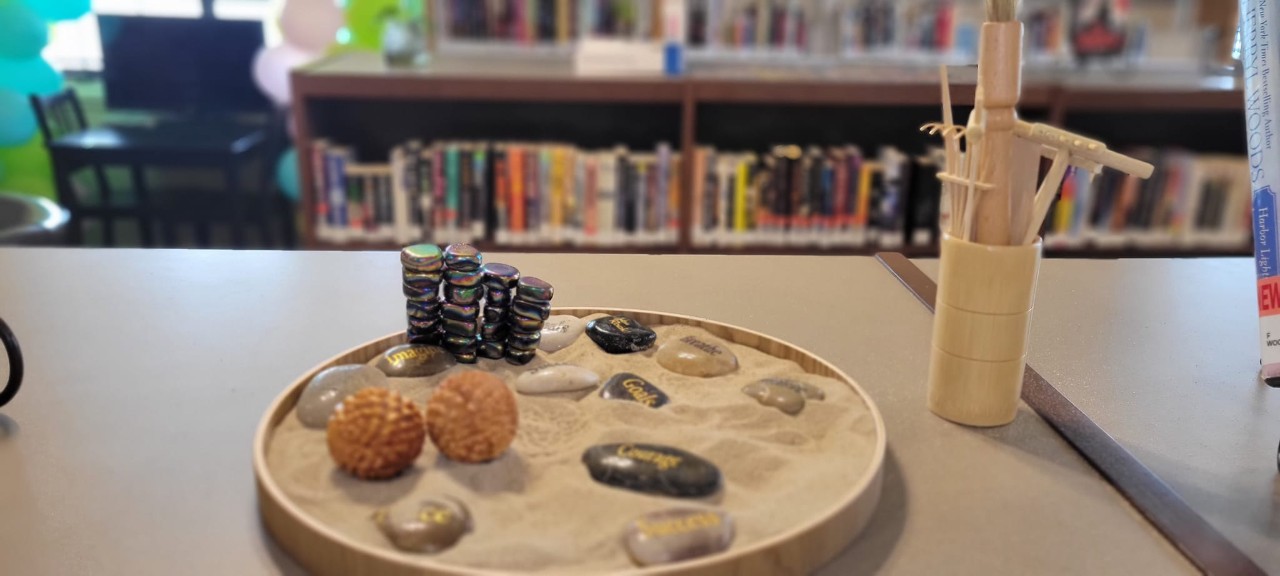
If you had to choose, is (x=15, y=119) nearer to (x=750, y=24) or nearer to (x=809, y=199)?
(x=750, y=24)

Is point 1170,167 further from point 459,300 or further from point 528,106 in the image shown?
point 459,300

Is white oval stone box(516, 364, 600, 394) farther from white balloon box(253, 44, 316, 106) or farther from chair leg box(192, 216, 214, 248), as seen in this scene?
chair leg box(192, 216, 214, 248)

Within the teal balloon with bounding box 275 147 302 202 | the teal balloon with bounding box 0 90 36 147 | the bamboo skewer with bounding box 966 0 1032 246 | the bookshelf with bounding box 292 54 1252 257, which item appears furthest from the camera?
the teal balloon with bounding box 275 147 302 202

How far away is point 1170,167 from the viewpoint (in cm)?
272

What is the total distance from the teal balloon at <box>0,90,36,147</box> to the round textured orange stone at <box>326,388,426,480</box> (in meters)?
2.82

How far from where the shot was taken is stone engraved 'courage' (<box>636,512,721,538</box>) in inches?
22.1

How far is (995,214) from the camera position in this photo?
733 millimetres

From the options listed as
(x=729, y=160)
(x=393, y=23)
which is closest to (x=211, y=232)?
(x=393, y=23)

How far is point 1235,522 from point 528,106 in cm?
241

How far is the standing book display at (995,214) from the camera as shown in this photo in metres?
0.70

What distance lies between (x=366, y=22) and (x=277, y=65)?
305 mm

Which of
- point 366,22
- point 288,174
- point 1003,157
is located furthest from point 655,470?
point 288,174

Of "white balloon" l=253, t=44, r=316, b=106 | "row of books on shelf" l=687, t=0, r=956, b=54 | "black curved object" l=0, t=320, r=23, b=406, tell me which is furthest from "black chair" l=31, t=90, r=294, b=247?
"black curved object" l=0, t=320, r=23, b=406

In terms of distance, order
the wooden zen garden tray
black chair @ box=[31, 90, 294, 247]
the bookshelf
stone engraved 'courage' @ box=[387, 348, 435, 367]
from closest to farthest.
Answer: the wooden zen garden tray
stone engraved 'courage' @ box=[387, 348, 435, 367]
the bookshelf
black chair @ box=[31, 90, 294, 247]
